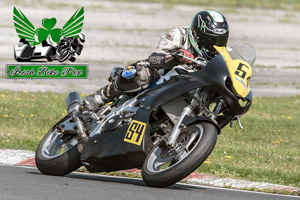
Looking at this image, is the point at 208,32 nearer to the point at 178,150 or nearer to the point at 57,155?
the point at 178,150

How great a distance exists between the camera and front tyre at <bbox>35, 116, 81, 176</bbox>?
7766 millimetres

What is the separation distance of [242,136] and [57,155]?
502 centimetres

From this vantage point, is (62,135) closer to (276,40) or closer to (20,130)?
(20,130)

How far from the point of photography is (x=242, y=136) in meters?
12.2

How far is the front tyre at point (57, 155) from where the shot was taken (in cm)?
777

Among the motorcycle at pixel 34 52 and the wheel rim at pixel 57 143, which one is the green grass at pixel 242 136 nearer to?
the wheel rim at pixel 57 143

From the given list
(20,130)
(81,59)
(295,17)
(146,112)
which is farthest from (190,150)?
(295,17)

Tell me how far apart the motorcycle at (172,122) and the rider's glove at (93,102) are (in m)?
0.30

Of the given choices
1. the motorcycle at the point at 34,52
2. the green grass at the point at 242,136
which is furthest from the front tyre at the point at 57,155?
the motorcycle at the point at 34,52

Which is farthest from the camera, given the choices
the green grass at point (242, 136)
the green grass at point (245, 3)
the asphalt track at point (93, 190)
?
the green grass at point (245, 3)

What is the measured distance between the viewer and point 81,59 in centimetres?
2255

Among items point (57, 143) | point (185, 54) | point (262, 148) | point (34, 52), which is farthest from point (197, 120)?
point (34, 52)

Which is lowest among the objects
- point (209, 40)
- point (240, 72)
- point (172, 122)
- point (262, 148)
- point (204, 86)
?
point (262, 148)

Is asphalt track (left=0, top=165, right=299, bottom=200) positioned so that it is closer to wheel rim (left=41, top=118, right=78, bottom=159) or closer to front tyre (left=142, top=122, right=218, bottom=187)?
front tyre (left=142, top=122, right=218, bottom=187)
